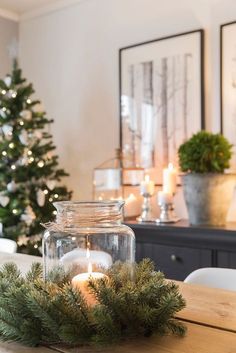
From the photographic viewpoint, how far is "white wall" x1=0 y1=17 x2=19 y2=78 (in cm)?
396

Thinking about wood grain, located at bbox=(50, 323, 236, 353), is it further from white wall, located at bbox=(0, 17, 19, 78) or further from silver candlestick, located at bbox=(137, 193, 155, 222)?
white wall, located at bbox=(0, 17, 19, 78)

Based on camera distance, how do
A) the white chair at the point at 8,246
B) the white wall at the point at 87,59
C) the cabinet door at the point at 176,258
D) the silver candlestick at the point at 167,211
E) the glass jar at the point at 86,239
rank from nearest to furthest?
the glass jar at the point at 86,239, the white chair at the point at 8,246, the cabinet door at the point at 176,258, the silver candlestick at the point at 167,211, the white wall at the point at 87,59

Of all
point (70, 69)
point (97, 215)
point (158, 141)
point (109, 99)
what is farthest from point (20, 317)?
point (70, 69)

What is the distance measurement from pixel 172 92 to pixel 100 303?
94.2 inches

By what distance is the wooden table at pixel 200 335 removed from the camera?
34.4 inches

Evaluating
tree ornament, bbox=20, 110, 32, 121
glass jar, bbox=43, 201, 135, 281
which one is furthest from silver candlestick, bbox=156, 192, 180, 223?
glass jar, bbox=43, 201, 135, 281

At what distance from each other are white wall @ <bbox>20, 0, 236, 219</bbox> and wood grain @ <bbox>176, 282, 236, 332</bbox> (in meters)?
1.92

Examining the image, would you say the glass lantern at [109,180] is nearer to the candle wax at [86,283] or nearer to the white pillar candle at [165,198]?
the white pillar candle at [165,198]

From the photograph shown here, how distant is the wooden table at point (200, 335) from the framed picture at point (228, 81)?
1636 mm

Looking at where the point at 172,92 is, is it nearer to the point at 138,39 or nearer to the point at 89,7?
the point at 138,39

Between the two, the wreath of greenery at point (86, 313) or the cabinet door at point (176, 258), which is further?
the cabinet door at point (176, 258)

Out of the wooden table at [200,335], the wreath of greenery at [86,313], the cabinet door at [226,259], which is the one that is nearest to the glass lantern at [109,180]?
the cabinet door at [226,259]

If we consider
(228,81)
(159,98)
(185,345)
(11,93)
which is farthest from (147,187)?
(185,345)

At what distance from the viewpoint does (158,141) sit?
3162 millimetres
